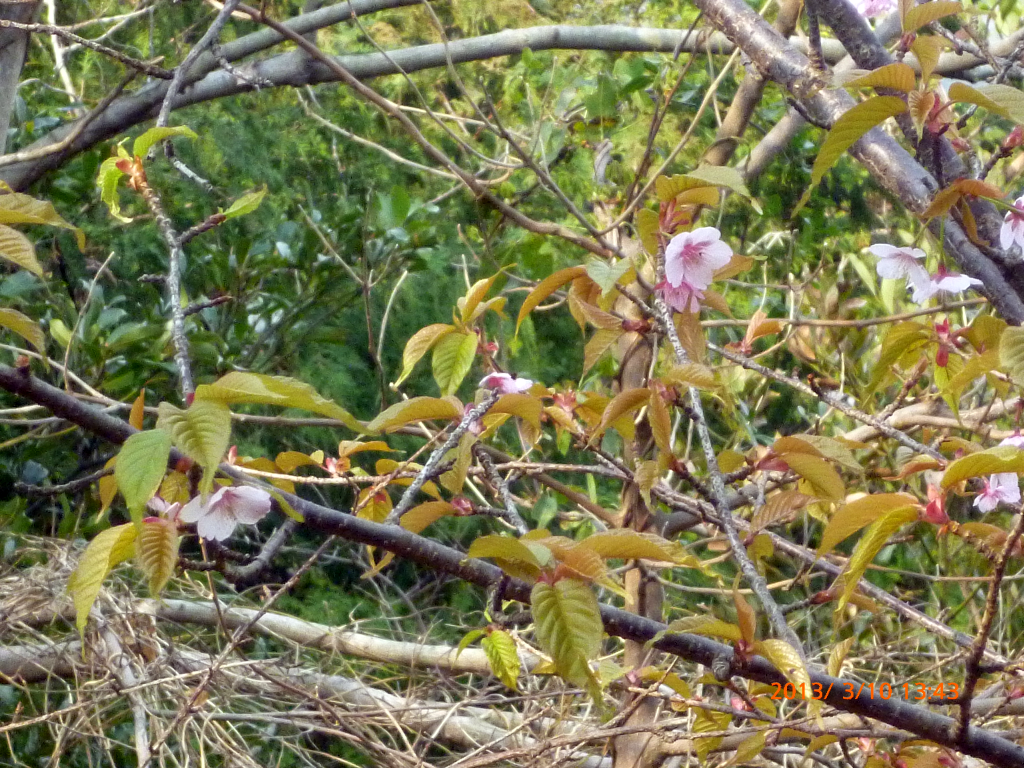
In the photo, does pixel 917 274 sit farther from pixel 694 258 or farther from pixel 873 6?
pixel 873 6

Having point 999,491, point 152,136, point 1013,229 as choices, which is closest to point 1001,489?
point 999,491

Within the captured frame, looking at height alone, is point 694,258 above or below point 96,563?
above

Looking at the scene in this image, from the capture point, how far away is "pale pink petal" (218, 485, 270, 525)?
0.61 meters

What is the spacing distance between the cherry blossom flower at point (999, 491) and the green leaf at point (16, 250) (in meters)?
0.88

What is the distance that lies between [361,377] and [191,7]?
1121mm

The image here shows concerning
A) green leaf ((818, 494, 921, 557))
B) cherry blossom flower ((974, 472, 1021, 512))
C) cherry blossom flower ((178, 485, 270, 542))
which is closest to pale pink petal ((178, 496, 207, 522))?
cherry blossom flower ((178, 485, 270, 542))

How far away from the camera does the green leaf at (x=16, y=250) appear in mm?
621

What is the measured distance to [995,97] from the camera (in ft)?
2.02

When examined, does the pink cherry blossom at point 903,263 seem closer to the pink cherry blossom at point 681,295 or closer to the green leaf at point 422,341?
the pink cherry blossom at point 681,295

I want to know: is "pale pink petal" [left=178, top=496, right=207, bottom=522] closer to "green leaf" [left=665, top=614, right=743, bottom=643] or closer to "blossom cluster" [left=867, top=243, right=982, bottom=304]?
"green leaf" [left=665, top=614, right=743, bottom=643]

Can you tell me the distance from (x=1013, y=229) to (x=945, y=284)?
0.09m

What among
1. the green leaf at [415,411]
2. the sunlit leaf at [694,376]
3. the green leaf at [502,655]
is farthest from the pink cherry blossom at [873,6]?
the green leaf at [502,655]

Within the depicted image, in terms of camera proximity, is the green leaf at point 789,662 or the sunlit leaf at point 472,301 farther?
the sunlit leaf at point 472,301

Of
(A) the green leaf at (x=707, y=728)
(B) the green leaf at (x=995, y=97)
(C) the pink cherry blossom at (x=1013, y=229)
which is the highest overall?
(B) the green leaf at (x=995, y=97)
